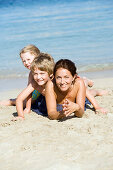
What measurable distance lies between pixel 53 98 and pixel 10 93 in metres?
2.40

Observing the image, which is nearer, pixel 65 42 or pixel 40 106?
pixel 40 106

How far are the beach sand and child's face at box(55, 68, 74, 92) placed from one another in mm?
465

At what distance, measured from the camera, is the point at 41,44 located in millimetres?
11242

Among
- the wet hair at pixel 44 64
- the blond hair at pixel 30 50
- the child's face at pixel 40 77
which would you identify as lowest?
the child's face at pixel 40 77

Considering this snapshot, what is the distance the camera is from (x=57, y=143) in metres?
Answer: 3.60

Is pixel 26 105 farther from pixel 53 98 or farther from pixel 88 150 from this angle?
pixel 88 150

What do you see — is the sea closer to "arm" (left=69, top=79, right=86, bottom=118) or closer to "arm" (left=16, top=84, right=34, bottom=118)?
"arm" (left=16, top=84, right=34, bottom=118)

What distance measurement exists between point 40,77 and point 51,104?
0.45 metres

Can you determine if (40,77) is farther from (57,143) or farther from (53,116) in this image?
(57,143)

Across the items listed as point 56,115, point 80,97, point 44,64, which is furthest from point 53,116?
point 44,64

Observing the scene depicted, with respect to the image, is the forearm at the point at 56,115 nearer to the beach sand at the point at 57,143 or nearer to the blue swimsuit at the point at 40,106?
the beach sand at the point at 57,143

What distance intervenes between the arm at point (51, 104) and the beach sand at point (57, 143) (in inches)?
4.4

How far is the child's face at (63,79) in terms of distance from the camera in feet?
14.2

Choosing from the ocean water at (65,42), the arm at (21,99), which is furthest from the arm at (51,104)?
the ocean water at (65,42)
